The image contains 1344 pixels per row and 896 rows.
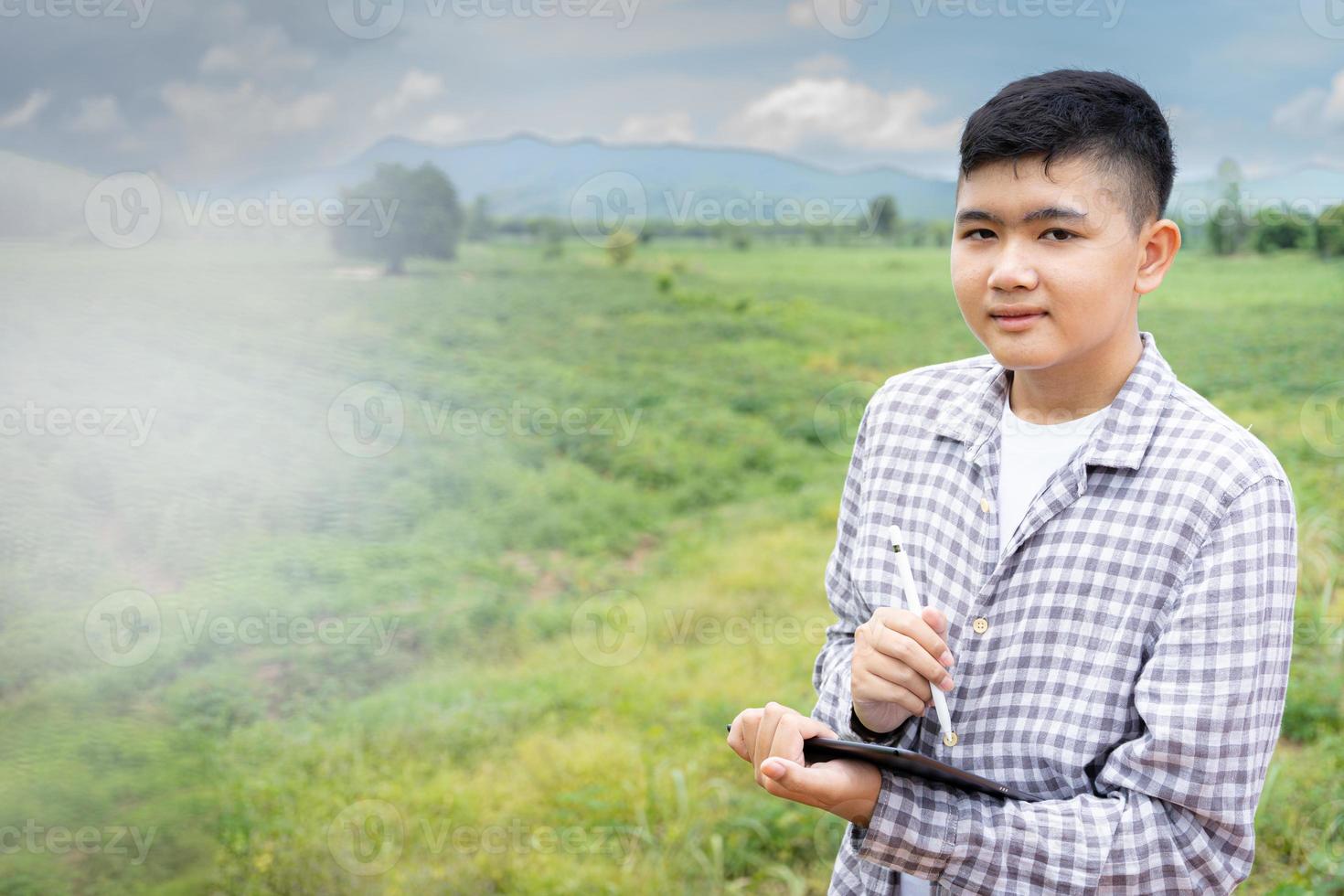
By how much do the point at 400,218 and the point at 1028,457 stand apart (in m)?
5.31

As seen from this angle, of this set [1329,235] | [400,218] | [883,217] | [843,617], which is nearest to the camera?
[843,617]

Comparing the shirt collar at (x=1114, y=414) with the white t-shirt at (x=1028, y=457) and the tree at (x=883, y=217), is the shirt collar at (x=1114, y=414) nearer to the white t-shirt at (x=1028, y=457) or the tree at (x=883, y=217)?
the white t-shirt at (x=1028, y=457)

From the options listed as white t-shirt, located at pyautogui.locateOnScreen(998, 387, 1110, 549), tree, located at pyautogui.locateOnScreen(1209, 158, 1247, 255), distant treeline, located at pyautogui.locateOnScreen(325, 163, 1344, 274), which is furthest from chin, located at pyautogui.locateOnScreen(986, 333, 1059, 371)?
tree, located at pyautogui.locateOnScreen(1209, 158, 1247, 255)

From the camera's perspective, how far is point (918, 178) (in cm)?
628

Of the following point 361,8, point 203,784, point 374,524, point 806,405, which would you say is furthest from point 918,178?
point 203,784

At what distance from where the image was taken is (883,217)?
659 cm

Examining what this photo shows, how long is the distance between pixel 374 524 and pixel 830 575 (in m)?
3.88

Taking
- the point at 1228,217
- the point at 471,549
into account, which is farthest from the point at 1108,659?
the point at 1228,217

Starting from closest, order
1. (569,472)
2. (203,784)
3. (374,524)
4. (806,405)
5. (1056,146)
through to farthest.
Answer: (1056,146), (203,784), (374,524), (569,472), (806,405)

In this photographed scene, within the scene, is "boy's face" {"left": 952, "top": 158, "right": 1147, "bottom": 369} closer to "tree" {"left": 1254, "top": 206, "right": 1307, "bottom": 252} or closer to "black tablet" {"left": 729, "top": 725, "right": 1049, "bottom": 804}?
"black tablet" {"left": 729, "top": 725, "right": 1049, "bottom": 804}

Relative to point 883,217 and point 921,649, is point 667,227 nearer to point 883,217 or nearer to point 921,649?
point 883,217

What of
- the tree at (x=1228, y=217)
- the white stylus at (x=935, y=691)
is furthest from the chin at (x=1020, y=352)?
the tree at (x=1228, y=217)

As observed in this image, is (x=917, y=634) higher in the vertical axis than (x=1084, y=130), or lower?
lower

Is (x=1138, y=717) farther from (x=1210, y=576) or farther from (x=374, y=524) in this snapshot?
(x=374, y=524)
